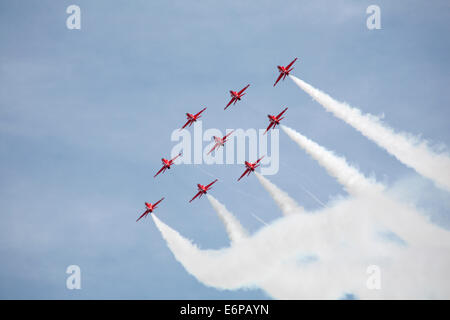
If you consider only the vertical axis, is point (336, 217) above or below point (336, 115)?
below

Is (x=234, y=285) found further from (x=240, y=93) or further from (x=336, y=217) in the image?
(x=240, y=93)

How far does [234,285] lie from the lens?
12650 centimetres

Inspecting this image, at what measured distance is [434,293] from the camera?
390ft
